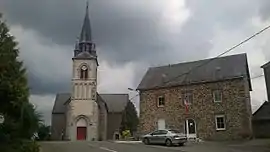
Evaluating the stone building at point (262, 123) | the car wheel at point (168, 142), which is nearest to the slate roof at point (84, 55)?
the stone building at point (262, 123)

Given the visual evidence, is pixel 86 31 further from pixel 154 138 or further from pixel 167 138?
pixel 167 138

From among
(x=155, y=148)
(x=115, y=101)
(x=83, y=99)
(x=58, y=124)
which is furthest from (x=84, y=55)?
(x=155, y=148)

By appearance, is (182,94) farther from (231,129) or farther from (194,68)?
(231,129)

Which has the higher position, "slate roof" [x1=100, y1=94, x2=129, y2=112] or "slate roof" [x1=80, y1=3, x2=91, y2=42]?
"slate roof" [x1=80, y1=3, x2=91, y2=42]

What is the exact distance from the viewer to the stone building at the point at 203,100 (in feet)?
120

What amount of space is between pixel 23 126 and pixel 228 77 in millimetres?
25613

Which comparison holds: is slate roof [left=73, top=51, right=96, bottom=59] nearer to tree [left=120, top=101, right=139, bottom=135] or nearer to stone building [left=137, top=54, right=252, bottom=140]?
tree [left=120, top=101, right=139, bottom=135]

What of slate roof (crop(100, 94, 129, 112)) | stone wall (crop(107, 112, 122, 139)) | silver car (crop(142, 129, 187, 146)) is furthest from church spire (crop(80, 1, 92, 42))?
silver car (crop(142, 129, 187, 146))

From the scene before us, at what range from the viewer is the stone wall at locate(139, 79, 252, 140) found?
1425 inches

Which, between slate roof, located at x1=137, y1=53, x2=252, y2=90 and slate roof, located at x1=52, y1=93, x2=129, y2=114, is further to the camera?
slate roof, located at x1=52, y1=93, x2=129, y2=114

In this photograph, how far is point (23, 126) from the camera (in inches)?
695

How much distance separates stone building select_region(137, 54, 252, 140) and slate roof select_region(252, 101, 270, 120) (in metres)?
1.44

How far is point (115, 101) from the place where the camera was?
76.5 meters

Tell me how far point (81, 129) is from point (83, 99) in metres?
5.30
